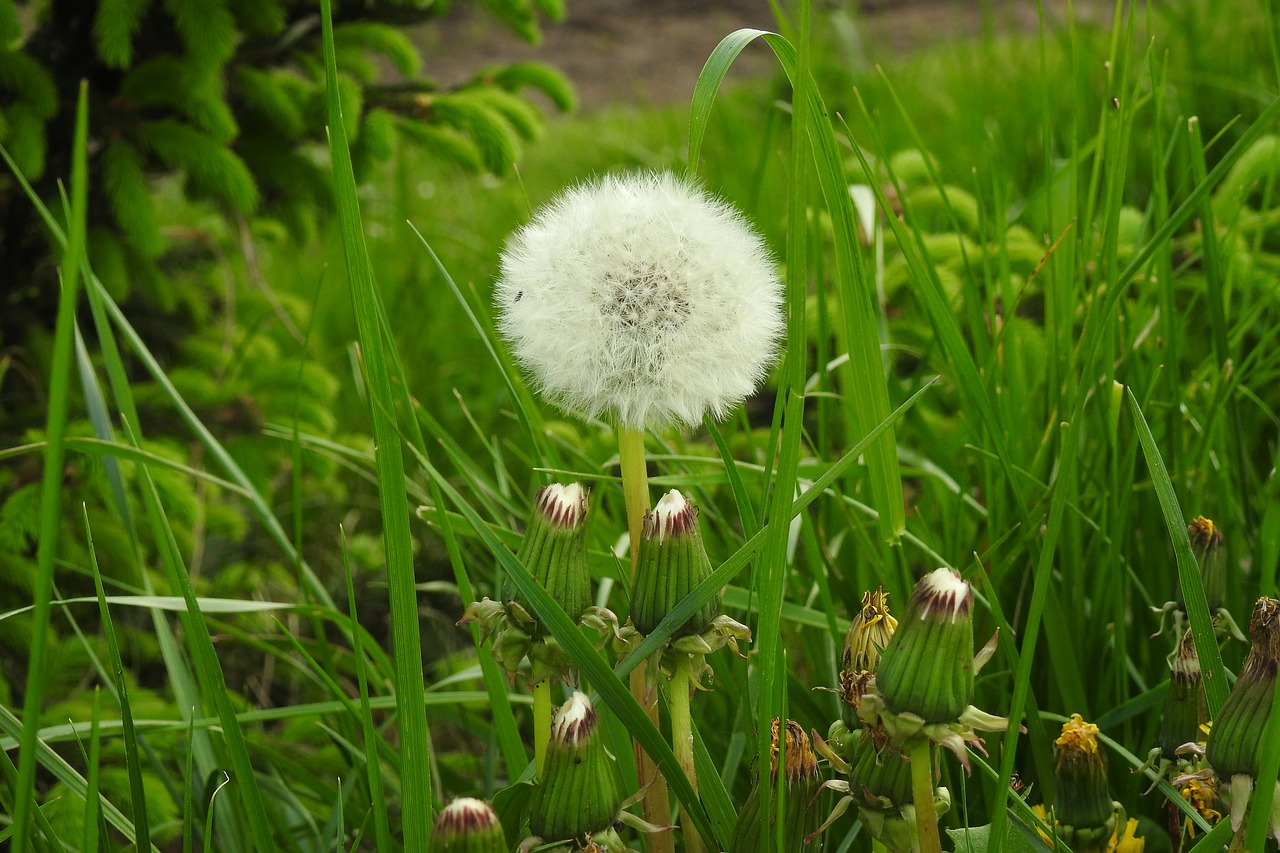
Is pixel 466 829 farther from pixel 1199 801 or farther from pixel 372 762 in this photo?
pixel 1199 801

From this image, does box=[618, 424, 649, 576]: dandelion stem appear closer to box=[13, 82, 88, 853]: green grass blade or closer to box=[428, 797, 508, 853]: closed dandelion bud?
box=[428, 797, 508, 853]: closed dandelion bud

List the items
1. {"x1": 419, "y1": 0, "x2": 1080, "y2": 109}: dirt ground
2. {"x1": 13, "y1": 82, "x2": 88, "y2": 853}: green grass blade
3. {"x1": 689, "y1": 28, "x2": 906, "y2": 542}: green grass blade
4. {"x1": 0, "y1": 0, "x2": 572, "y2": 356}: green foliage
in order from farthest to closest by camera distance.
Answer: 1. {"x1": 419, "y1": 0, "x2": 1080, "y2": 109}: dirt ground
2. {"x1": 0, "y1": 0, "x2": 572, "y2": 356}: green foliage
3. {"x1": 689, "y1": 28, "x2": 906, "y2": 542}: green grass blade
4. {"x1": 13, "y1": 82, "x2": 88, "y2": 853}: green grass blade

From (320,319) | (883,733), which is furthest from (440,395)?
(883,733)

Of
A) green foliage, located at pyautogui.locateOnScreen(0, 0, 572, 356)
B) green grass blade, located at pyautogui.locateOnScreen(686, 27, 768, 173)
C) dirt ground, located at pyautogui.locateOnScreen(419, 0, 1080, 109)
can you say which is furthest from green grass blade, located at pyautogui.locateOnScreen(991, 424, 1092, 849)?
dirt ground, located at pyautogui.locateOnScreen(419, 0, 1080, 109)

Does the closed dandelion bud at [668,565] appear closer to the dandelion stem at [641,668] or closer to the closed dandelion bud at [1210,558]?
the dandelion stem at [641,668]

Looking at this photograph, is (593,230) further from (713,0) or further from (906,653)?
(713,0)

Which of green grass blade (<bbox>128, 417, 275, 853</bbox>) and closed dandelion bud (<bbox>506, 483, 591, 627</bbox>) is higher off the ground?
closed dandelion bud (<bbox>506, 483, 591, 627</bbox>)

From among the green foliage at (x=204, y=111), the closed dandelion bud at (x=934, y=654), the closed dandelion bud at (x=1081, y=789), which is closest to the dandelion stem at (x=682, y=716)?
the closed dandelion bud at (x=934, y=654)
